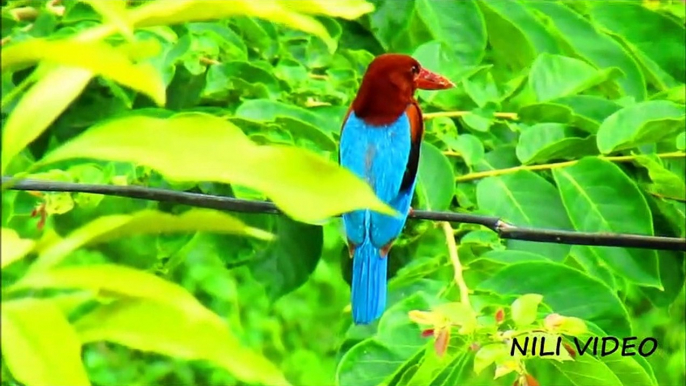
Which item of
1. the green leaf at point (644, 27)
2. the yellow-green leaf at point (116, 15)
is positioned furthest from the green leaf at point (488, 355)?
the yellow-green leaf at point (116, 15)

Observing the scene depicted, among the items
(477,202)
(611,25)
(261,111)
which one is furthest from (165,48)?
(611,25)

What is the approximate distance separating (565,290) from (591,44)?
8.8 inches

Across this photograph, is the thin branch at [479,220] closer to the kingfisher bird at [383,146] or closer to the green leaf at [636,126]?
the kingfisher bird at [383,146]

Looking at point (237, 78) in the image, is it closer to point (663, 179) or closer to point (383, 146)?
point (383, 146)

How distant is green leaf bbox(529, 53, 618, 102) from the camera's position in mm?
775

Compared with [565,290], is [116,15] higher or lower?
higher

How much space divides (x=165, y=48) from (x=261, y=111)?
90 mm

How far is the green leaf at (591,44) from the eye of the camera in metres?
0.81

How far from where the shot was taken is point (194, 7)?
1.05ft

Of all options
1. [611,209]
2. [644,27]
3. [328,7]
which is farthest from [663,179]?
[328,7]

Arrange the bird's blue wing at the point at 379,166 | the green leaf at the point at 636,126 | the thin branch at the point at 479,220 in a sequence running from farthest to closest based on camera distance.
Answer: the green leaf at the point at 636,126 → the bird's blue wing at the point at 379,166 → the thin branch at the point at 479,220

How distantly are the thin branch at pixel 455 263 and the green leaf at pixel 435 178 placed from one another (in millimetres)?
23

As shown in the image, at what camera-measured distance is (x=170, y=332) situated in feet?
0.91

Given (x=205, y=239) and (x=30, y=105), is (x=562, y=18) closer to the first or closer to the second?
(x=205, y=239)
